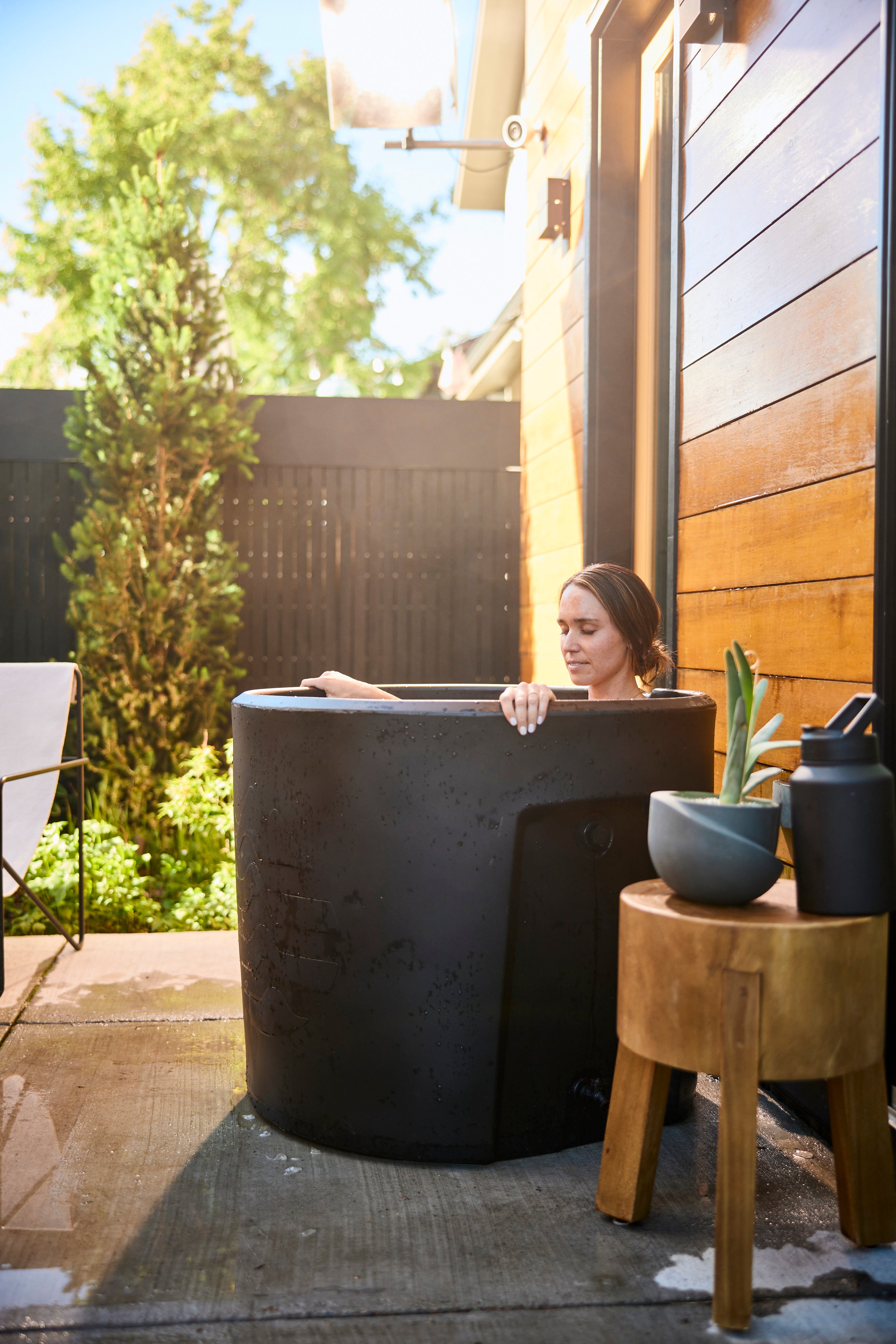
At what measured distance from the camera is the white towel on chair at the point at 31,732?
2.95 metres

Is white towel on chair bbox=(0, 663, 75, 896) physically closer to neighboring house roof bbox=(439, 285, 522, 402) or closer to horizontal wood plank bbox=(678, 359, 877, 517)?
horizontal wood plank bbox=(678, 359, 877, 517)

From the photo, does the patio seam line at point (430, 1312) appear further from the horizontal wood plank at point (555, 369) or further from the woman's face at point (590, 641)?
the horizontal wood plank at point (555, 369)

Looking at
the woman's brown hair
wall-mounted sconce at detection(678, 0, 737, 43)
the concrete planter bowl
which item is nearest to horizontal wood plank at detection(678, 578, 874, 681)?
the woman's brown hair

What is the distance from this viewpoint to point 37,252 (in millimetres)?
13820

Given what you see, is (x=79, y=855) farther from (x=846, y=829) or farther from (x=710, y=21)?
(x=710, y=21)

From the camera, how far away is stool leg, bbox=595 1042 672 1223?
1.51 m

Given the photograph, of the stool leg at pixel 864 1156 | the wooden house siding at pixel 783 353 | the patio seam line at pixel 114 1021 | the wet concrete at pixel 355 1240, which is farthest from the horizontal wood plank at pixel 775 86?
the patio seam line at pixel 114 1021

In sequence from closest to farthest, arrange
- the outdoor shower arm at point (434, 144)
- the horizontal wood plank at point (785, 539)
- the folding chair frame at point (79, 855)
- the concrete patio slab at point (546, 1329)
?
the concrete patio slab at point (546, 1329)
the horizontal wood plank at point (785, 539)
the folding chair frame at point (79, 855)
the outdoor shower arm at point (434, 144)

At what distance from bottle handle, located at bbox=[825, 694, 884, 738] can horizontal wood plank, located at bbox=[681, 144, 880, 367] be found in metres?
0.75

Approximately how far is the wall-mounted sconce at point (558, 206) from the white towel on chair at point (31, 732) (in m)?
2.35

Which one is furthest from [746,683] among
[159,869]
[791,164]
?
[159,869]

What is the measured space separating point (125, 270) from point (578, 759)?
383 cm

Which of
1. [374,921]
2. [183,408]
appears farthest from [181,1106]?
[183,408]

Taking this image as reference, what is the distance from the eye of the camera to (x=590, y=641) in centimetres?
226
